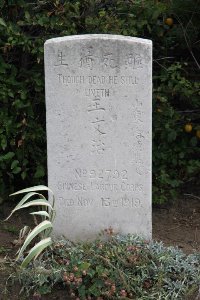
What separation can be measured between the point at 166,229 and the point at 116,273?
1.46 m

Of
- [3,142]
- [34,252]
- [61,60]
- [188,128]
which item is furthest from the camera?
[188,128]

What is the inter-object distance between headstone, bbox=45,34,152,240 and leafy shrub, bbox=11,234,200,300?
338 millimetres

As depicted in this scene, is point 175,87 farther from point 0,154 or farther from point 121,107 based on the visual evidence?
point 0,154

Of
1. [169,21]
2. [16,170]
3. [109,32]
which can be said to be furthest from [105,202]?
[169,21]

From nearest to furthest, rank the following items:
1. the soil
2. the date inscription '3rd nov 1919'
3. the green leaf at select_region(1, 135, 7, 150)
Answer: the soil, the date inscription '3rd nov 1919', the green leaf at select_region(1, 135, 7, 150)

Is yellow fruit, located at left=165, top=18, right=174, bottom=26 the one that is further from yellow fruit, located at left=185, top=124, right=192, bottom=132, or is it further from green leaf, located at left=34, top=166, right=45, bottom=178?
green leaf, located at left=34, top=166, right=45, bottom=178

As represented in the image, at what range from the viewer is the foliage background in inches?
200

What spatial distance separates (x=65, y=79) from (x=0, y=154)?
Result: 135 centimetres

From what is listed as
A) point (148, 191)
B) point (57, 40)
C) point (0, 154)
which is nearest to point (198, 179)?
point (148, 191)

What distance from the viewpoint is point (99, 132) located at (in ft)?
14.0

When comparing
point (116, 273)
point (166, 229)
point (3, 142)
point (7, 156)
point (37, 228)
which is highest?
point (3, 142)

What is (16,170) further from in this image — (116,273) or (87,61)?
(116,273)

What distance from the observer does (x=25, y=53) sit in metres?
5.26

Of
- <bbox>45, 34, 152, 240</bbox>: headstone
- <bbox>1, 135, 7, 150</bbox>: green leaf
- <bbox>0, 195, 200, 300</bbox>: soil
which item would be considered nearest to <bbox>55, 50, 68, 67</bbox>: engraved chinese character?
<bbox>45, 34, 152, 240</bbox>: headstone
